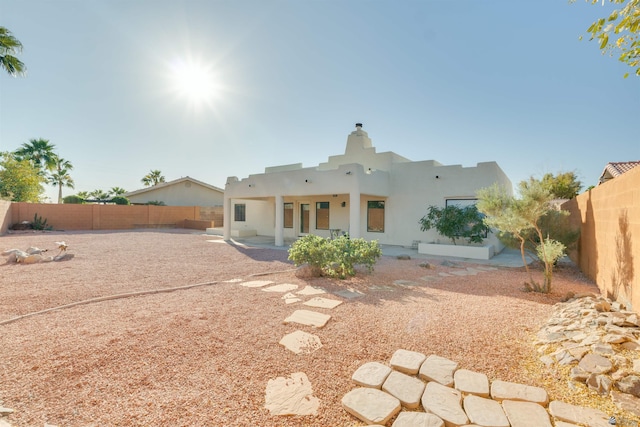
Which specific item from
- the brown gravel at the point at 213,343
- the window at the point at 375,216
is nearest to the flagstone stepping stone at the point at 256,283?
the brown gravel at the point at 213,343

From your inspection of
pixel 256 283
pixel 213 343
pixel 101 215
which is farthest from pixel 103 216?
pixel 213 343

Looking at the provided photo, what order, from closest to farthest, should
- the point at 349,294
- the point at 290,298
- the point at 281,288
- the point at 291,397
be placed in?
the point at 291,397
the point at 290,298
the point at 349,294
the point at 281,288

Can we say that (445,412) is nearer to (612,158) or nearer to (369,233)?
(369,233)

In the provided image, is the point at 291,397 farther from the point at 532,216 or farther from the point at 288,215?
the point at 288,215

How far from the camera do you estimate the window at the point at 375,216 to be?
1427 cm

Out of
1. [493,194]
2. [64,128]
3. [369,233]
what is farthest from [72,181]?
[493,194]

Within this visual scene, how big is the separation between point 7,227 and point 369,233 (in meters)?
23.9

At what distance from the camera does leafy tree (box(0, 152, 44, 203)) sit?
885 inches

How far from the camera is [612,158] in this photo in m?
17.4

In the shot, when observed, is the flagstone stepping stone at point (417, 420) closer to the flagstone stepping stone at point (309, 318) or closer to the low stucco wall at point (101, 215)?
the flagstone stepping stone at point (309, 318)

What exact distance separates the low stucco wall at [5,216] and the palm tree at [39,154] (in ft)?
37.9

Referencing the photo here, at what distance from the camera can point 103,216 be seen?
2291cm

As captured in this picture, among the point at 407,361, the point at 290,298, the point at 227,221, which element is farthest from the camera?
the point at 227,221

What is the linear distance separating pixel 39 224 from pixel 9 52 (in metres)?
11.9
